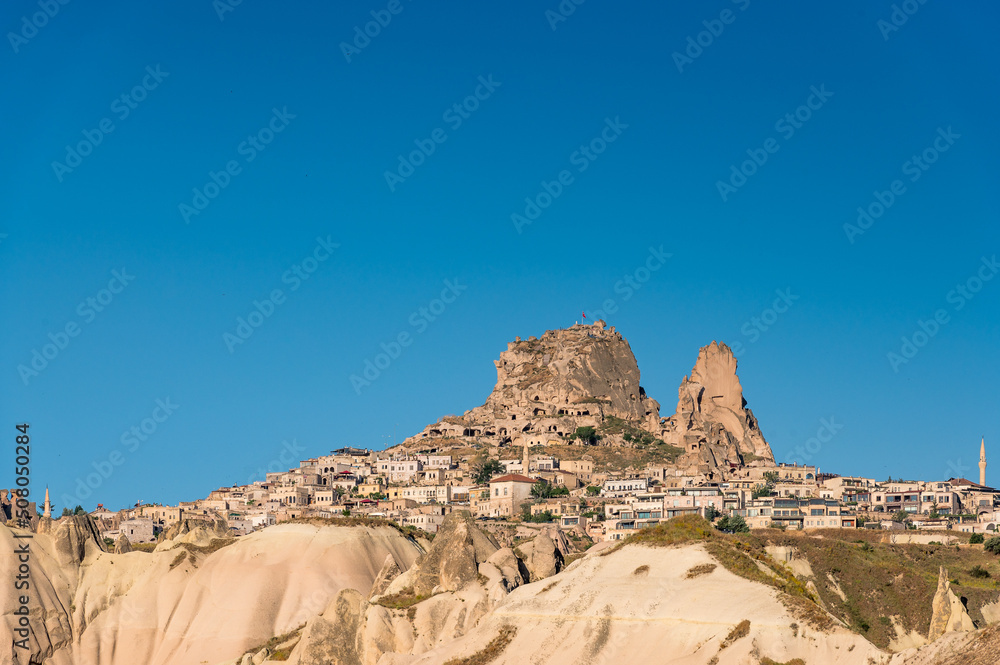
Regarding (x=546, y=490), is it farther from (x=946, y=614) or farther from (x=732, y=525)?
(x=946, y=614)

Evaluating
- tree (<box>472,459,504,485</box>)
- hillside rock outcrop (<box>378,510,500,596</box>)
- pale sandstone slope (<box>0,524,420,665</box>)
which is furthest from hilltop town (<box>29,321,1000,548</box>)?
hillside rock outcrop (<box>378,510,500,596</box>)

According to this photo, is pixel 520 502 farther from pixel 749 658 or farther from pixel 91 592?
pixel 749 658

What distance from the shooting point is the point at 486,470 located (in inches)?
6944

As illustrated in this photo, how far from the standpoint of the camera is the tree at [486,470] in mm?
172375

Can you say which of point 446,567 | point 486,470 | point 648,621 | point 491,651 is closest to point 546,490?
point 486,470

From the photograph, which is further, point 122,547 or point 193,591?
point 122,547

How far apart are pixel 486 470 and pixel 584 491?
1648 centimetres

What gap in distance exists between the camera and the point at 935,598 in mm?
65375

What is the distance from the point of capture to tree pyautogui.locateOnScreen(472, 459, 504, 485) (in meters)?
172

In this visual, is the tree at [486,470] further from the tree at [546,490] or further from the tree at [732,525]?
the tree at [732,525]

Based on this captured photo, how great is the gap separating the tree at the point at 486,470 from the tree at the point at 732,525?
4899 cm

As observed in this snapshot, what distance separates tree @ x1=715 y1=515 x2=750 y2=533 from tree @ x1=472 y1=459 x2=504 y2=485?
49.0 metres

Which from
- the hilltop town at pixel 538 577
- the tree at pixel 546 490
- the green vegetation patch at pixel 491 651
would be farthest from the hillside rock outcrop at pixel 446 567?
the tree at pixel 546 490

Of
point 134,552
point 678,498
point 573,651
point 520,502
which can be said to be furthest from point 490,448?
point 573,651
